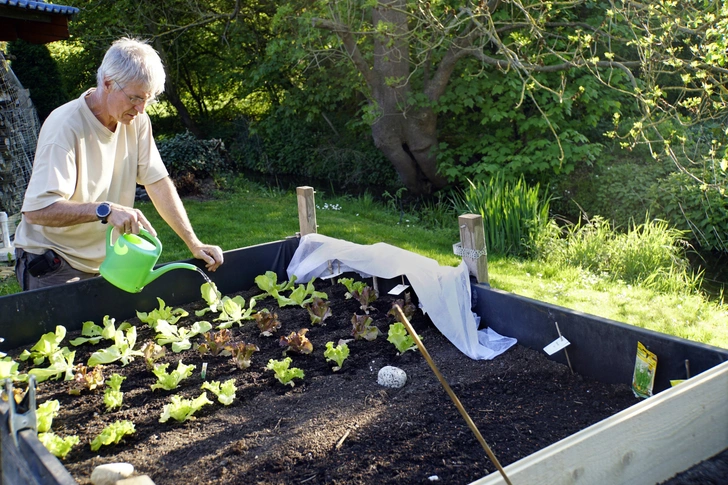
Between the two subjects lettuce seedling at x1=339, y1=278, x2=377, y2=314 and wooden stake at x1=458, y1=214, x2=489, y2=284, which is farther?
lettuce seedling at x1=339, y1=278, x2=377, y2=314

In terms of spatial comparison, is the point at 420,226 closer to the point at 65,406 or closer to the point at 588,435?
the point at 65,406

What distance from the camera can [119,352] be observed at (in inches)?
106

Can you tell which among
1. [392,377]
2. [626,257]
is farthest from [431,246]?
[392,377]

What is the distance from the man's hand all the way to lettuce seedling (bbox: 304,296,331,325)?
19.3 inches

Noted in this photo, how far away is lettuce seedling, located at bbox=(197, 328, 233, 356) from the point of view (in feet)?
8.88

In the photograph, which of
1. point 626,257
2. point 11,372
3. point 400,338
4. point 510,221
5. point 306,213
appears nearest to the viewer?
point 11,372

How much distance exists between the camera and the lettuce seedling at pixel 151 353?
261cm

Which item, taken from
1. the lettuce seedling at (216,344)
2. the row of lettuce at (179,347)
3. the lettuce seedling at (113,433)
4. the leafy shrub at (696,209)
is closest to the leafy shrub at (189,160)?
the row of lettuce at (179,347)

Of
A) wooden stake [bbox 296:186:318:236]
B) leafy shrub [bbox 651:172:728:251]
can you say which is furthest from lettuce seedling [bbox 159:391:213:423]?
leafy shrub [bbox 651:172:728:251]

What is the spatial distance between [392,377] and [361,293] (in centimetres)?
82

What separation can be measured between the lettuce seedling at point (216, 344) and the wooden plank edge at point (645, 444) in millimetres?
1613

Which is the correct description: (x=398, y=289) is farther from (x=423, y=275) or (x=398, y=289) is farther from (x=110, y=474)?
(x=110, y=474)

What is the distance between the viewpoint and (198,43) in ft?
45.2

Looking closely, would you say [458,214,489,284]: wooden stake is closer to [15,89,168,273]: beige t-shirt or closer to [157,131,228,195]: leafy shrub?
[15,89,168,273]: beige t-shirt
